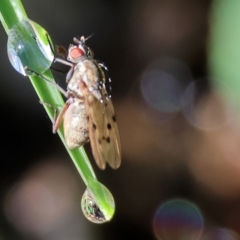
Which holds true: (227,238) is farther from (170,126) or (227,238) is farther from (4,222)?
(4,222)

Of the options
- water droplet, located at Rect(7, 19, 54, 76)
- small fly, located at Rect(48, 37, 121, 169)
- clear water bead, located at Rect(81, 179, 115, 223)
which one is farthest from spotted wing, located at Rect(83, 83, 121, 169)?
water droplet, located at Rect(7, 19, 54, 76)

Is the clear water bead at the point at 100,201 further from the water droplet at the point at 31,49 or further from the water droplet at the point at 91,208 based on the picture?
Answer: the water droplet at the point at 31,49

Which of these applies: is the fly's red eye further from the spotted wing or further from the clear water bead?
the clear water bead

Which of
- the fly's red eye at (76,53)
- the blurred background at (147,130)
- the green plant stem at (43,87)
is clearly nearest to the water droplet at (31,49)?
the green plant stem at (43,87)

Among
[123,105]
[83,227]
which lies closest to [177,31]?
[123,105]

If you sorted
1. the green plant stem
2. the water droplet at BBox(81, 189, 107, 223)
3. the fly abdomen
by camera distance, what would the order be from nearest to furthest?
the green plant stem < the water droplet at BBox(81, 189, 107, 223) < the fly abdomen
